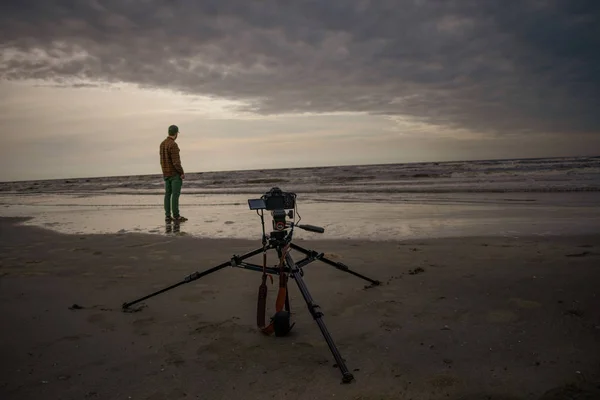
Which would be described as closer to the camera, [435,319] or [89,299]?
[435,319]

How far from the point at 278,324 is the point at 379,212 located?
26.6ft

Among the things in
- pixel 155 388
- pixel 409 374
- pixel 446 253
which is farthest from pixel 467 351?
pixel 446 253

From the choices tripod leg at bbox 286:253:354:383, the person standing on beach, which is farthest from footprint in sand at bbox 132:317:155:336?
the person standing on beach

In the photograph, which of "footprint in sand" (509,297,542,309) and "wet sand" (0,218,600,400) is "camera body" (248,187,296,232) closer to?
"wet sand" (0,218,600,400)

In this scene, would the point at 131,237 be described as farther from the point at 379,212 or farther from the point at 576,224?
the point at 576,224

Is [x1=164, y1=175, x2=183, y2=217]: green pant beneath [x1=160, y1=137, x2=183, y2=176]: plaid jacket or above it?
beneath

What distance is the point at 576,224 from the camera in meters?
7.62

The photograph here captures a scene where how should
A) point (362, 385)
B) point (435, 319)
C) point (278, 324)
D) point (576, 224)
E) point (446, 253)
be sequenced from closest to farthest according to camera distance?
point (362, 385) < point (278, 324) < point (435, 319) < point (446, 253) < point (576, 224)

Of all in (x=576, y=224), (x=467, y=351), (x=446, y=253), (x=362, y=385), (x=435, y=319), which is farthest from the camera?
(x=576, y=224)

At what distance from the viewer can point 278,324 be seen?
10.2 feet

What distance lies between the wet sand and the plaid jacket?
4.90 m

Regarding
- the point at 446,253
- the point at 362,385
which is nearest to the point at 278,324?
the point at 362,385

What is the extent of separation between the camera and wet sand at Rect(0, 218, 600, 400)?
2.46 metres

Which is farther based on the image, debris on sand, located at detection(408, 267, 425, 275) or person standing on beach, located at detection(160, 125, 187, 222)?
person standing on beach, located at detection(160, 125, 187, 222)
